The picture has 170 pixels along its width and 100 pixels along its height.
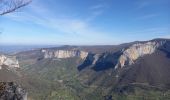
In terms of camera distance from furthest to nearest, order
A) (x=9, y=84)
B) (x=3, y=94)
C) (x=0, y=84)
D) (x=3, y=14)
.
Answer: (x=9, y=84), (x=3, y=94), (x=0, y=84), (x=3, y=14)

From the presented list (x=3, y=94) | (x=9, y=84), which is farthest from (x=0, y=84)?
(x=9, y=84)

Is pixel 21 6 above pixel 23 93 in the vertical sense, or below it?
above

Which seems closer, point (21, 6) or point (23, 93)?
point (21, 6)

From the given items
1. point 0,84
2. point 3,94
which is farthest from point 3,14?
point 3,94

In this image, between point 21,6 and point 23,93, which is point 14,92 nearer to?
point 23,93

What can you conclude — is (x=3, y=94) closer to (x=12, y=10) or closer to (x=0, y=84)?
(x=0, y=84)

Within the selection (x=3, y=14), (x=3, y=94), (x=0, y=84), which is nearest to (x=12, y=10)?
(x=3, y=14)

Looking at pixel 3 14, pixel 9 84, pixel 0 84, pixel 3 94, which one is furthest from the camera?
pixel 9 84

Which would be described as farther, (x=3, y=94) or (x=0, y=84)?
(x=3, y=94)

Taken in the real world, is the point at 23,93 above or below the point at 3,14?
below
